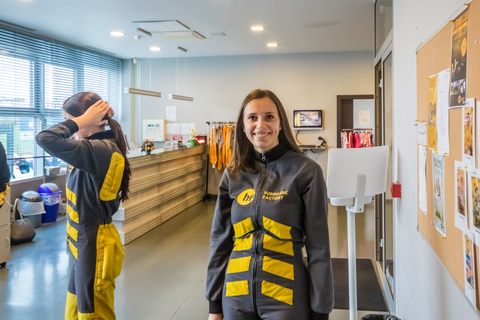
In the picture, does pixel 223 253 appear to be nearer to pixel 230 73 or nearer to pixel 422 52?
pixel 422 52

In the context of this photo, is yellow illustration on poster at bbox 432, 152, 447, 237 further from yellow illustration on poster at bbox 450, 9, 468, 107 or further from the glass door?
the glass door

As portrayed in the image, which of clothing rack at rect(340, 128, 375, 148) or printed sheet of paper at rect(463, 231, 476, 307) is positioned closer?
printed sheet of paper at rect(463, 231, 476, 307)

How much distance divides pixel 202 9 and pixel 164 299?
361cm

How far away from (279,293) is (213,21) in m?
5.24

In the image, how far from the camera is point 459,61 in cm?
121

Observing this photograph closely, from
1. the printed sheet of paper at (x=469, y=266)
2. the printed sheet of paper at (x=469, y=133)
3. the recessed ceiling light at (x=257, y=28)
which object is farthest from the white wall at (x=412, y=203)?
the recessed ceiling light at (x=257, y=28)

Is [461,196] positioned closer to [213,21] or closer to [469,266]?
[469,266]

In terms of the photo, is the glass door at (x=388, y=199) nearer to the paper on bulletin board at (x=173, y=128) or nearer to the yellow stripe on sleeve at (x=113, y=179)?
the yellow stripe on sleeve at (x=113, y=179)

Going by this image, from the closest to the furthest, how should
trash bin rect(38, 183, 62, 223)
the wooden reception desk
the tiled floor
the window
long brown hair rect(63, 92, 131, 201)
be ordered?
long brown hair rect(63, 92, 131, 201)
the tiled floor
the wooden reception desk
the window
trash bin rect(38, 183, 62, 223)

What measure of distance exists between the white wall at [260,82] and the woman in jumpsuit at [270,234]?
280 inches

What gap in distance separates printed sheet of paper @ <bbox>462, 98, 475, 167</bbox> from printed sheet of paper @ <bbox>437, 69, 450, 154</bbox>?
0.66 ft

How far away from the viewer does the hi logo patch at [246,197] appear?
1596 millimetres

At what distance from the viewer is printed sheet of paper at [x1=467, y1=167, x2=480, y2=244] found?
3.46ft

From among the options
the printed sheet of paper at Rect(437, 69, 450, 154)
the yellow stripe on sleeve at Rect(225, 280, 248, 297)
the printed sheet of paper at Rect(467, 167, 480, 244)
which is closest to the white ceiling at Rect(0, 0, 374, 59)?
the printed sheet of paper at Rect(437, 69, 450, 154)
